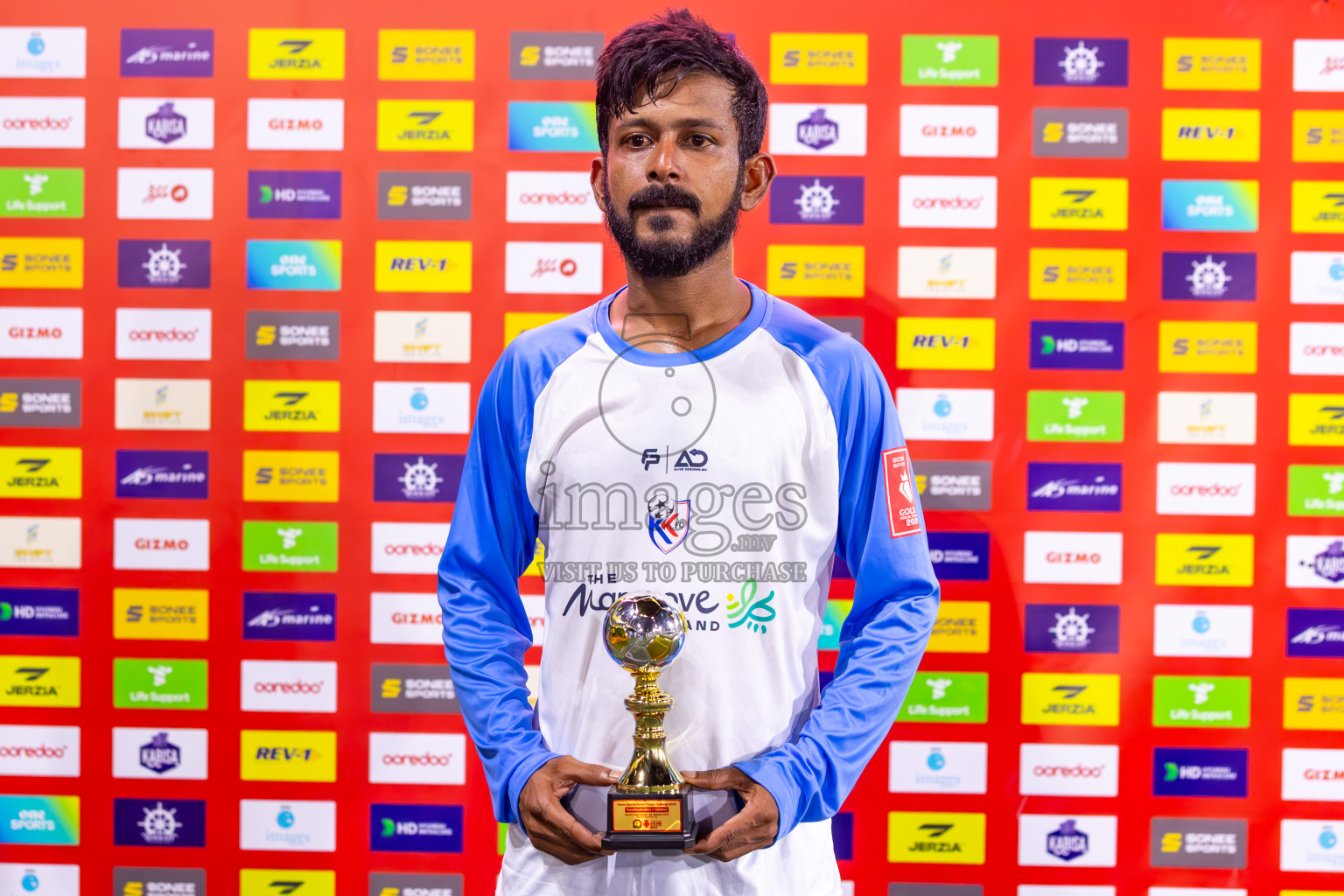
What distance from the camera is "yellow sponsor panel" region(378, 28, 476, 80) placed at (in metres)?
2.18

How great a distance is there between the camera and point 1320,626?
219 cm

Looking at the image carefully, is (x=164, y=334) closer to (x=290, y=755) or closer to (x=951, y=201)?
(x=290, y=755)

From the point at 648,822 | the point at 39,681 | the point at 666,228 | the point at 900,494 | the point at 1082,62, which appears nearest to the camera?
the point at 648,822

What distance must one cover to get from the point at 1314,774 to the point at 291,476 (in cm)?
268

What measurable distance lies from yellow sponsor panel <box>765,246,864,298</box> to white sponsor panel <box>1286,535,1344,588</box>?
49.7 inches

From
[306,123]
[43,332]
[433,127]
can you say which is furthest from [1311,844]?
[43,332]

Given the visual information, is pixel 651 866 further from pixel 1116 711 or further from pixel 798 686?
pixel 1116 711

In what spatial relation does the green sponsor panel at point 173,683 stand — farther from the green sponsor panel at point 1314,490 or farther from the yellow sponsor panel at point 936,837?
the green sponsor panel at point 1314,490

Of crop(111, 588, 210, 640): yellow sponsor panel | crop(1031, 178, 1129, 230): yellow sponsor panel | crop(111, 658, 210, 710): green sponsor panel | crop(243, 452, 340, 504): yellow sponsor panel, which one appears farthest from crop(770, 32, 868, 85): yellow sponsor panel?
crop(111, 658, 210, 710): green sponsor panel

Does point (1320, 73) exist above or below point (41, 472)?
above

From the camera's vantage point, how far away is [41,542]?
7.38 ft

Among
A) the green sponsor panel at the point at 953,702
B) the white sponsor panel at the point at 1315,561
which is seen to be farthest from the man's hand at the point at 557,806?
the white sponsor panel at the point at 1315,561

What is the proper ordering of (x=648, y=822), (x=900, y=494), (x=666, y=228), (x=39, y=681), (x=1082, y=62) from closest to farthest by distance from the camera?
(x=648, y=822)
(x=666, y=228)
(x=900, y=494)
(x=1082, y=62)
(x=39, y=681)

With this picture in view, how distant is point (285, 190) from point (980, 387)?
5.93 feet
